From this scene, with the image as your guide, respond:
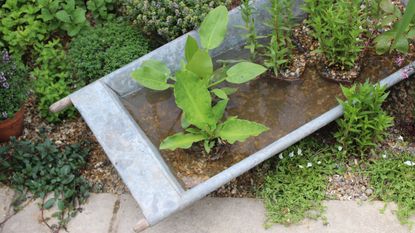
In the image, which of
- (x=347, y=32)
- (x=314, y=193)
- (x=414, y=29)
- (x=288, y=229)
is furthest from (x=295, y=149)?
(x=414, y=29)

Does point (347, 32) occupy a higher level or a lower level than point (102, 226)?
higher

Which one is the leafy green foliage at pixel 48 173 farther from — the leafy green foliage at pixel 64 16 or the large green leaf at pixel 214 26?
the large green leaf at pixel 214 26

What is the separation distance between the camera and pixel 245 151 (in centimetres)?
330

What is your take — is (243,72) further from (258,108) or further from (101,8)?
Answer: (101,8)

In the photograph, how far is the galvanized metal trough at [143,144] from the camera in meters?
2.88

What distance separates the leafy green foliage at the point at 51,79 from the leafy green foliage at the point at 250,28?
122 cm

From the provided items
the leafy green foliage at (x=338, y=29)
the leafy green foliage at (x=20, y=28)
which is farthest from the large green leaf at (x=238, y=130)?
the leafy green foliage at (x=20, y=28)

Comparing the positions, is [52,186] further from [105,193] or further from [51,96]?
[51,96]

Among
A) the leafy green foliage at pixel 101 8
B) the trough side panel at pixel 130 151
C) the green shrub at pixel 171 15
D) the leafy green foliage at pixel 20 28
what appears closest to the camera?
the trough side panel at pixel 130 151

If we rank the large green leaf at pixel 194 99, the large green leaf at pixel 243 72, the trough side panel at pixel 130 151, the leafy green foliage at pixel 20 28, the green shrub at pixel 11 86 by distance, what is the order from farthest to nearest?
the leafy green foliage at pixel 20 28 < the green shrub at pixel 11 86 < the large green leaf at pixel 243 72 < the large green leaf at pixel 194 99 < the trough side panel at pixel 130 151

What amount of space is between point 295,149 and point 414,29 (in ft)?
3.30

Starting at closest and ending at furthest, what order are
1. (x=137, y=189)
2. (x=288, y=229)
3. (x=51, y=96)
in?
1. (x=137, y=189)
2. (x=288, y=229)
3. (x=51, y=96)

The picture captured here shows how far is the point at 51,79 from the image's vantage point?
3756 mm

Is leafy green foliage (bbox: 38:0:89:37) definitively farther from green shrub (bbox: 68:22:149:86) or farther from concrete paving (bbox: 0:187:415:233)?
concrete paving (bbox: 0:187:415:233)
